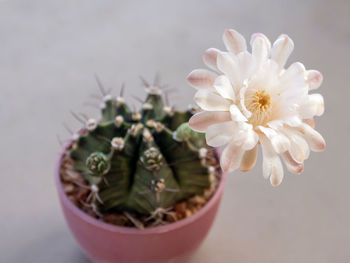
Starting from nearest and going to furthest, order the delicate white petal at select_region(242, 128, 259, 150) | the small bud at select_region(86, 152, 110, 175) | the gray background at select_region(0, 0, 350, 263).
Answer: the delicate white petal at select_region(242, 128, 259, 150), the small bud at select_region(86, 152, 110, 175), the gray background at select_region(0, 0, 350, 263)

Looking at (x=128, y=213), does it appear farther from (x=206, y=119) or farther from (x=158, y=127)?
(x=206, y=119)

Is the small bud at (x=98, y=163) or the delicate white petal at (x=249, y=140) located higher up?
the small bud at (x=98, y=163)

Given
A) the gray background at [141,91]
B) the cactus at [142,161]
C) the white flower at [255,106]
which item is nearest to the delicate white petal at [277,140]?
the white flower at [255,106]

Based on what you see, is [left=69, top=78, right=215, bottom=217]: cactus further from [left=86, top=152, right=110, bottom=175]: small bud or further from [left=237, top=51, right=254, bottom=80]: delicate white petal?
[left=237, top=51, right=254, bottom=80]: delicate white petal

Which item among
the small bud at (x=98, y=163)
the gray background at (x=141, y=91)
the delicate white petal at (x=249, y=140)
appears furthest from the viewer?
the gray background at (x=141, y=91)

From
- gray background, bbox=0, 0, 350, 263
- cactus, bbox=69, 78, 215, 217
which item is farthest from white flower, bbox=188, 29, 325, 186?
gray background, bbox=0, 0, 350, 263

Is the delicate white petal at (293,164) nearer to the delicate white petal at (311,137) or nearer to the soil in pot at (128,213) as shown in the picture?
the delicate white petal at (311,137)

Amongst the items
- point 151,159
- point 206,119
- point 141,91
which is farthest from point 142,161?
point 141,91
